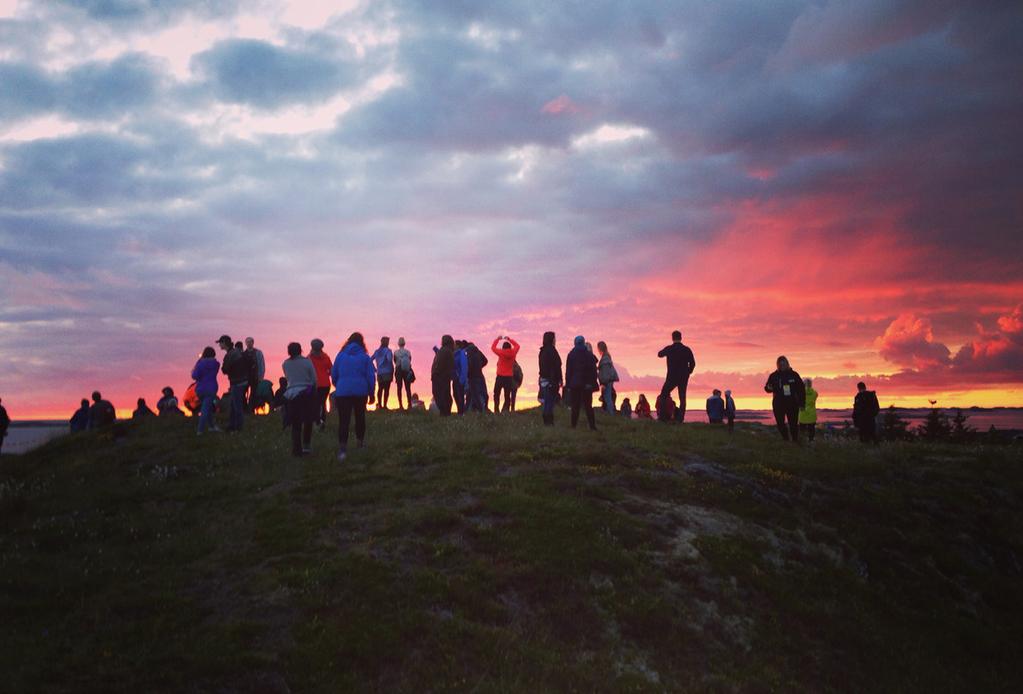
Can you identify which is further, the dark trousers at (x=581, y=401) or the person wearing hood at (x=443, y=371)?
the person wearing hood at (x=443, y=371)

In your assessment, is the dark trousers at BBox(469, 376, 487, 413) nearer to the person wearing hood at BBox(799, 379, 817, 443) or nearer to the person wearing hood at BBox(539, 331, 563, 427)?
the person wearing hood at BBox(539, 331, 563, 427)

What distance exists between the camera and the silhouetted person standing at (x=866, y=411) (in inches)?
1234

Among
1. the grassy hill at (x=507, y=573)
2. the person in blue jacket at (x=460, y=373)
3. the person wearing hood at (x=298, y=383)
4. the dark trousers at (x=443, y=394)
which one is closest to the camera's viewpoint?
the grassy hill at (x=507, y=573)

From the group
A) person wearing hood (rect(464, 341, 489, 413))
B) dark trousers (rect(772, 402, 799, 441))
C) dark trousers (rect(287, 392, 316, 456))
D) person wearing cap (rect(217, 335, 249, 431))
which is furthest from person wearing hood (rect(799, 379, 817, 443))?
person wearing cap (rect(217, 335, 249, 431))

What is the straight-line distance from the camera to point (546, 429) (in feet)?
85.5

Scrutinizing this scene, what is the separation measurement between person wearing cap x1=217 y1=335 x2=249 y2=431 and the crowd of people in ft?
0.12

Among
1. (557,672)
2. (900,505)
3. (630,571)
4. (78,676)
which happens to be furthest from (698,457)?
(78,676)

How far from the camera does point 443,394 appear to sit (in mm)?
31406

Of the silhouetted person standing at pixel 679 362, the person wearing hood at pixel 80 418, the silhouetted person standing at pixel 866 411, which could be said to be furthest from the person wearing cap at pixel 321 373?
the silhouetted person standing at pixel 866 411

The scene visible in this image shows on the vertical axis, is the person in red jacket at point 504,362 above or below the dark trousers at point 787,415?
above

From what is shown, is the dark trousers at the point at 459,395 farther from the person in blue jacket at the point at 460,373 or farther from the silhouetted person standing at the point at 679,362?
the silhouetted person standing at the point at 679,362

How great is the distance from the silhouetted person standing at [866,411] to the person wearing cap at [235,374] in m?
25.5

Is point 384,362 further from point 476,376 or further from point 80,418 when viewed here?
point 80,418

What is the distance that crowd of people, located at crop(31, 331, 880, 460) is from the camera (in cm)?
2072
